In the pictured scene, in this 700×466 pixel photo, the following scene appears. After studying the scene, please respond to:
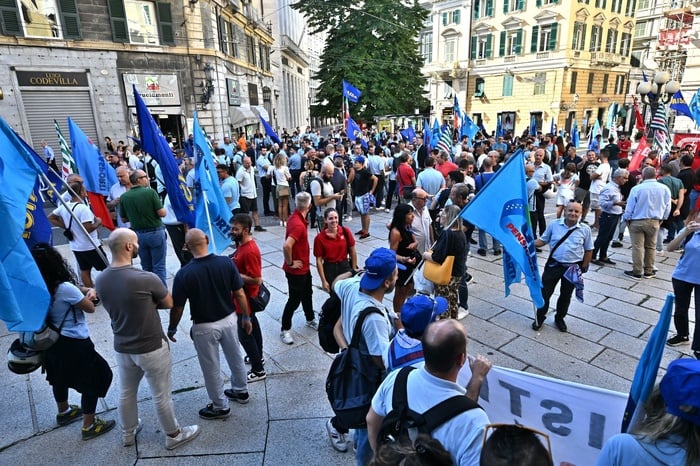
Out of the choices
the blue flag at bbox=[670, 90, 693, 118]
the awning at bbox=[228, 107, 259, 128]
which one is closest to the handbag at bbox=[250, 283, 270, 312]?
the blue flag at bbox=[670, 90, 693, 118]

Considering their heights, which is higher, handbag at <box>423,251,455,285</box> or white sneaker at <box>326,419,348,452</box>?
handbag at <box>423,251,455,285</box>

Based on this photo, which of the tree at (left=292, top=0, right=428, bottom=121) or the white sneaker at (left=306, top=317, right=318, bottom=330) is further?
the tree at (left=292, top=0, right=428, bottom=121)

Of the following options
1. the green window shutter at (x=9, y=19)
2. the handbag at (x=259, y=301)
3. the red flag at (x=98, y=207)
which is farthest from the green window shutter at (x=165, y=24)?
the handbag at (x=259, y=301)

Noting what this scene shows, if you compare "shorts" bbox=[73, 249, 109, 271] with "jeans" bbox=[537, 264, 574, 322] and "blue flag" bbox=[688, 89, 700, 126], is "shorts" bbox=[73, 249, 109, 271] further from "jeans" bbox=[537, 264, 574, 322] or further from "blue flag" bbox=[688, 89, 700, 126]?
"blue flag" bbox=[688, 89, 700, 126]

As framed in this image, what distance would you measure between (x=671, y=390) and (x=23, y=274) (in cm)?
373

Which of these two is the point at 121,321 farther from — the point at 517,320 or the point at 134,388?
the point at 517,320

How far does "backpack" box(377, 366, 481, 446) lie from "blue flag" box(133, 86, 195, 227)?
13.6 feet

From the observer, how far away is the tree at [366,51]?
2580cm

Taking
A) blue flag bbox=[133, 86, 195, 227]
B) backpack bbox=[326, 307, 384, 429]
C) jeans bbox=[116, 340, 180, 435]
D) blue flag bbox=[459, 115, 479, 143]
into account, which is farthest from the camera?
blue flag bbox=[459, 115, 479, 143]

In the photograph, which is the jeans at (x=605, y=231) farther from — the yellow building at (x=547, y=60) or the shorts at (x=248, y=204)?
the yellow building at (x=547, y=60)

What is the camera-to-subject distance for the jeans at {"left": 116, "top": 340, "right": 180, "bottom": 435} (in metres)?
3.09

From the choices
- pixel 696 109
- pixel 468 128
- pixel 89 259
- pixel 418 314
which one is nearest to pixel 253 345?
pixel 418 314

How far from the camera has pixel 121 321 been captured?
299 centimetres

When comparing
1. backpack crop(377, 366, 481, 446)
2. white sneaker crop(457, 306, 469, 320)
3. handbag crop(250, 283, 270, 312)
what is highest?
backpack crop(377, 366, 481, 446)
